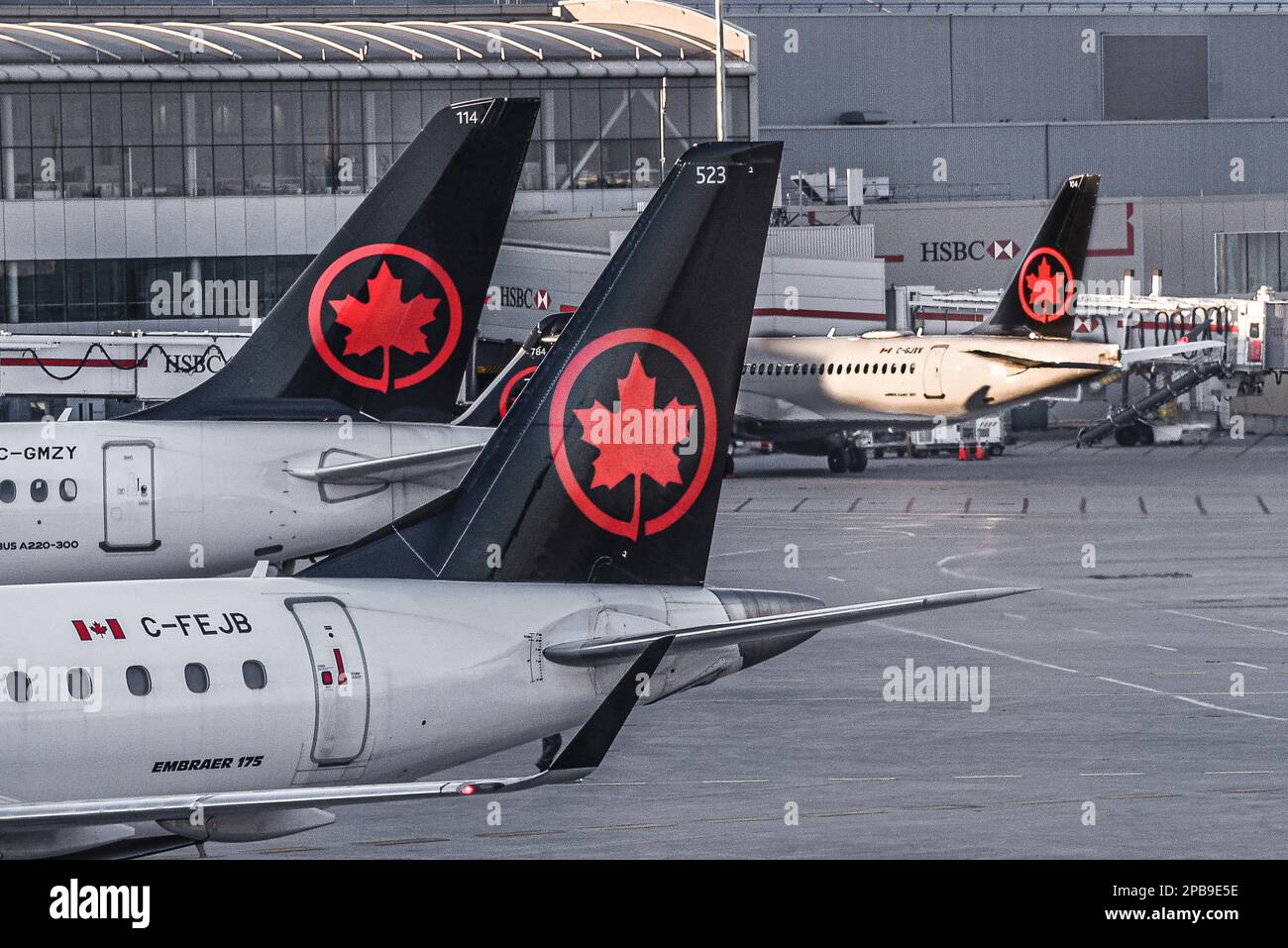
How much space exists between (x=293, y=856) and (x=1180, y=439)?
2933 inches

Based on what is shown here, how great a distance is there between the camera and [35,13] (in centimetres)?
10169

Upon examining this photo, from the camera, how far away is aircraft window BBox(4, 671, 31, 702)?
13781 millimetres

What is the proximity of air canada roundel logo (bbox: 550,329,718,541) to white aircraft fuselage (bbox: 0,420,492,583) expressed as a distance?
8641 mm

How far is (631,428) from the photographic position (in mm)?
17469

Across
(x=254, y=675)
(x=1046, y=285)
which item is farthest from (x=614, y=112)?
(x=254, y=675)

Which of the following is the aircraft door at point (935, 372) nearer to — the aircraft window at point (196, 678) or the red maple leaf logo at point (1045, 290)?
the red maple leaf logo at point (1045, 290)

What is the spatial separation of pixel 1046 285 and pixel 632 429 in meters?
53.2

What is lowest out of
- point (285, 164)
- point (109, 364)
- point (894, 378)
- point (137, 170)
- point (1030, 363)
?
point (894, 378)

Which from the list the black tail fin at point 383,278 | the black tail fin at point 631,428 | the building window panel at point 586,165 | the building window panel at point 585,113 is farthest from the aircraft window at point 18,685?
the building window panel at point 585,113

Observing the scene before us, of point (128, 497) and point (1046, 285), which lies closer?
point (128, 497)

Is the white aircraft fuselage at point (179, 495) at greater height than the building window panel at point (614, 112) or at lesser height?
lesser

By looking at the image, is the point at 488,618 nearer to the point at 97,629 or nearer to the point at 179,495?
the point at 97,629

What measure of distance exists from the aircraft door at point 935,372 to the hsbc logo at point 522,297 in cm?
1711

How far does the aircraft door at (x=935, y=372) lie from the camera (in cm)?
6719
